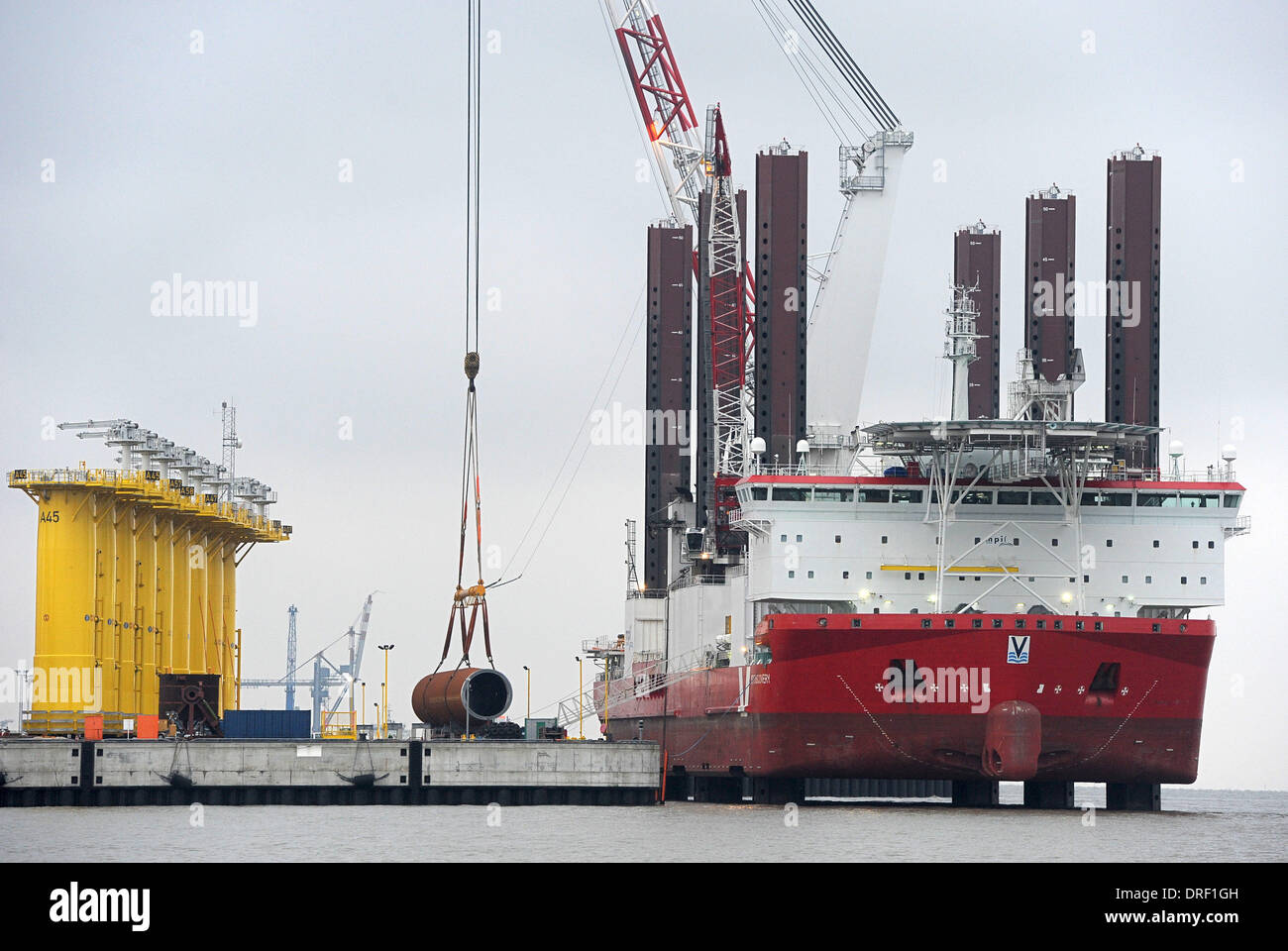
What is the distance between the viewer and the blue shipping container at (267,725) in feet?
258

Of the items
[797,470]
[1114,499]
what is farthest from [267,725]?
[1114,499]

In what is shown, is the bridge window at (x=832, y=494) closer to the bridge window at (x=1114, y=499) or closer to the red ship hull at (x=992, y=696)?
the red ship hull at (x=992, y=696)

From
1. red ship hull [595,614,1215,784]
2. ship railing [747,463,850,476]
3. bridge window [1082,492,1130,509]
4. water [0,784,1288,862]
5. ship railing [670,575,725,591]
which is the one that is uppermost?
ship railing [747,463,850,476]

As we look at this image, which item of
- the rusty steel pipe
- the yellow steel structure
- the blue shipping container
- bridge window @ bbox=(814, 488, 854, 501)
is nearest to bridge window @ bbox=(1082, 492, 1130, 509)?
bridge window @ bbox=(814, 488, 854, 501)

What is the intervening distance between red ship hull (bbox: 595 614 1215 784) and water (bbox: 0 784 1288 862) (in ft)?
6.00

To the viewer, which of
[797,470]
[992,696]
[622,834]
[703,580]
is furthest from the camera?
[703,580]

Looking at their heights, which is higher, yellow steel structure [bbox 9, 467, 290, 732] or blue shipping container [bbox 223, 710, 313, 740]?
yellow steel structure [bbox 9, 467, 290, 732]

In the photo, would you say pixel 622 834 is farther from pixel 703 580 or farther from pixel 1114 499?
pixel 703 580

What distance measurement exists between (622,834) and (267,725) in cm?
2701

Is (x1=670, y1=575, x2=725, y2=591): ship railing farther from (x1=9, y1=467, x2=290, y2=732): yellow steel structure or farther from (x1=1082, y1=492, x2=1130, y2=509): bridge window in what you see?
(x1=9, y1=467, x2=290, y2=732): yellow steel structure

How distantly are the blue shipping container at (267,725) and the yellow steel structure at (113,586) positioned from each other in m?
4.44

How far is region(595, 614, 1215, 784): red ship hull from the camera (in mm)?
62250

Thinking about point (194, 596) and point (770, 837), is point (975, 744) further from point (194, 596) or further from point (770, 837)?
point (194, 596)

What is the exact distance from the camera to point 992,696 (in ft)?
205
